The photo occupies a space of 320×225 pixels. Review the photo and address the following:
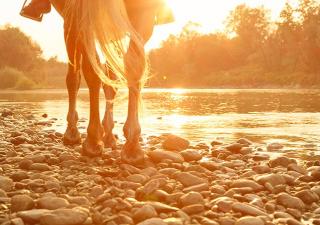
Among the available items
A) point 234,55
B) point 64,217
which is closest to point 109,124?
point 64,217

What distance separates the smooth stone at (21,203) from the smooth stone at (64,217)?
29 cm

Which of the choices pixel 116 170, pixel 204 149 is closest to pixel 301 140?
pixel 204 149

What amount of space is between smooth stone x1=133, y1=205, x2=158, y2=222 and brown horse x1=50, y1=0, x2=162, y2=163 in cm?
169

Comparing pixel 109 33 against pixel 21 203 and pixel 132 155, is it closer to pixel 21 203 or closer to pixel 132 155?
pixel 132 155

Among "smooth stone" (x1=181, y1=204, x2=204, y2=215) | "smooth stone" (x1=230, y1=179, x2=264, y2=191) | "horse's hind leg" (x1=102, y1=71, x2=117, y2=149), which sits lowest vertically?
"smooth stone" (x1=181, y1=204, x2=204, y2=215)

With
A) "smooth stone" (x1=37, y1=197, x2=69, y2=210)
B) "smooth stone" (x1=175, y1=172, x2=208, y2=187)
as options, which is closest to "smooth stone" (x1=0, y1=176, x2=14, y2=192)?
"smooth stone" (x1=37, y1=197, x2=69, y2=210)

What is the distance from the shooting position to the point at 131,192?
3.67 metres

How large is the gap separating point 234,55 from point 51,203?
3733 inches

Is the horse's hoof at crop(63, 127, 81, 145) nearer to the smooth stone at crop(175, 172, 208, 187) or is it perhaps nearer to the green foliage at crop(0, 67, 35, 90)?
the smooth stone at crop(175, 172, 208, 187)

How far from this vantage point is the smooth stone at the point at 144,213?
3023 millimetres

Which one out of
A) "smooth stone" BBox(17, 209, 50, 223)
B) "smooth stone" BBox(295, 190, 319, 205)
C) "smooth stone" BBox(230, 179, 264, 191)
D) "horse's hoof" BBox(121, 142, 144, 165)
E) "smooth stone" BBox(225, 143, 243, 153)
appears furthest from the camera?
"smooth stone" BBox(225, 143, 243, 153)

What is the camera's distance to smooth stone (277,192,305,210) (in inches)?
136

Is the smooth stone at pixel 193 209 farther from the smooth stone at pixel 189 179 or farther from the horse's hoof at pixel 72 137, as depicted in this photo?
the horse's hoof at pixel 72 137

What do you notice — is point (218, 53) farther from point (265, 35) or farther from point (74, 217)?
point (74, 217)
